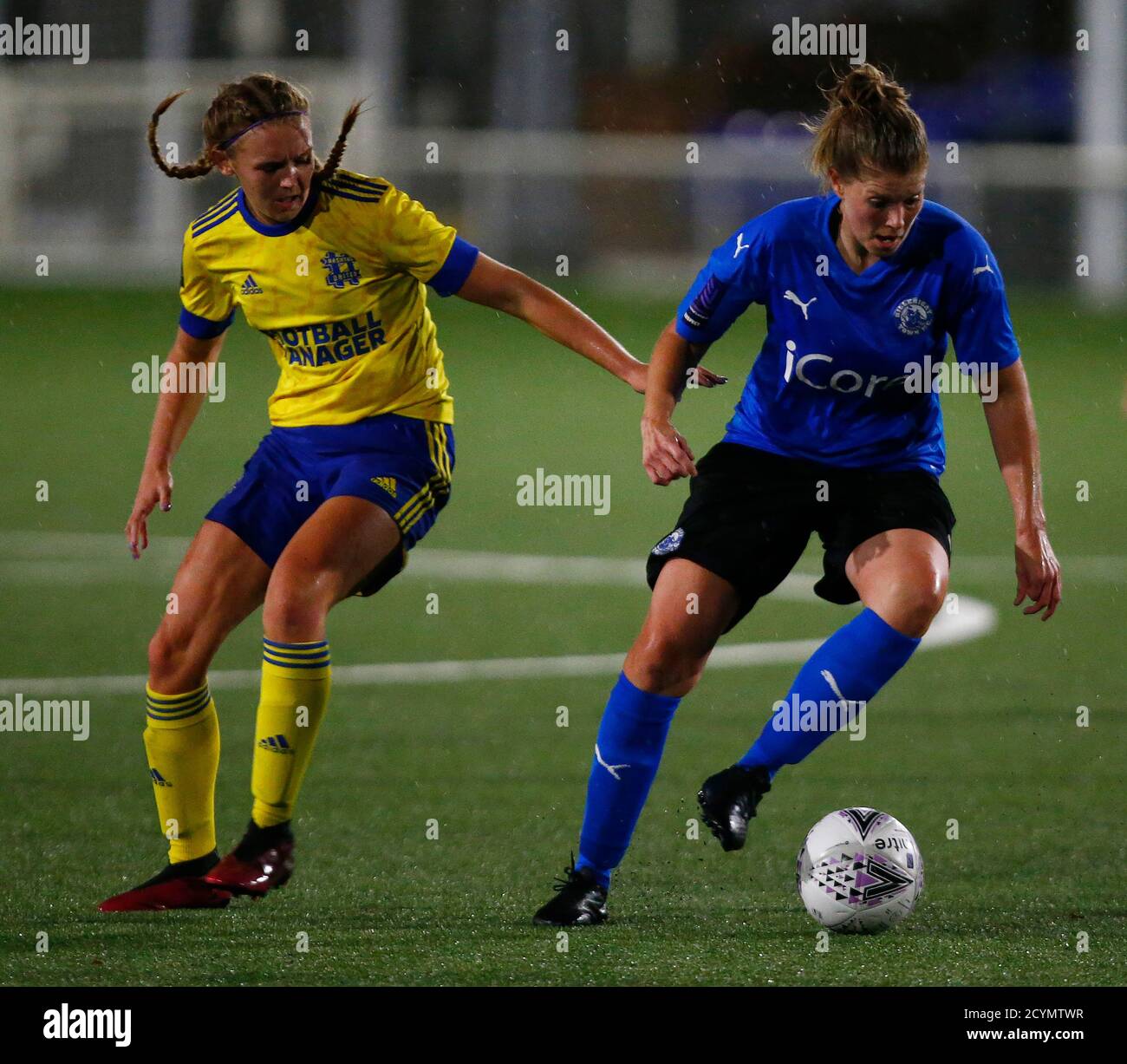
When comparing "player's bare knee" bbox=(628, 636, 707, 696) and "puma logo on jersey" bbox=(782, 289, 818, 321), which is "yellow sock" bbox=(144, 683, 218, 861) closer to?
"player's bare knee" bbox=(628, 636, 707, 696)

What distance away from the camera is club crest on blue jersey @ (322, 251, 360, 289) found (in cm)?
526

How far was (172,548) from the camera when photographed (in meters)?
11.2

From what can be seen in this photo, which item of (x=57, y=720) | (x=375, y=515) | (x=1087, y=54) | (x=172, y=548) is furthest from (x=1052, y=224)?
(x=375, y=515)

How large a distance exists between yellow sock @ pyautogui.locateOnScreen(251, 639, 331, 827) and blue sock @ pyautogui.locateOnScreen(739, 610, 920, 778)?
108 cm

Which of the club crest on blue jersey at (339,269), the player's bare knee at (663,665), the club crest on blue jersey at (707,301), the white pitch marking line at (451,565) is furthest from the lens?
the white pitch marking line at (451,565)

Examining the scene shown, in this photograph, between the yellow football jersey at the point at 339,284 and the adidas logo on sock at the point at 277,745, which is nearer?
the adidas logo on sock at the point at 277,745

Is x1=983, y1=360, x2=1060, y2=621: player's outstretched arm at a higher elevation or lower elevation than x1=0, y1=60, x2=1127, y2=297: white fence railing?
lower

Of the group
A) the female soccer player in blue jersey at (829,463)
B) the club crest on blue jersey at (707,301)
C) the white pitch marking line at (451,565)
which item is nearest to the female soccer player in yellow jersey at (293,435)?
the club crest on blue jersey at (707,301)

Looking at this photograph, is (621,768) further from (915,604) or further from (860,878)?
(915,604)

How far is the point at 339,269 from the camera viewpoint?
5262 millimetres

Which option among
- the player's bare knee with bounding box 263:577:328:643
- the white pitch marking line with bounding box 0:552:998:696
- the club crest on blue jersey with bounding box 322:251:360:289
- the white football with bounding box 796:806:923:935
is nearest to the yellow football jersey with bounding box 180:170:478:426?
the club crest on blue jersey with bounding box 322:251:360:289

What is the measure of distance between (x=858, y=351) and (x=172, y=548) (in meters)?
6.82

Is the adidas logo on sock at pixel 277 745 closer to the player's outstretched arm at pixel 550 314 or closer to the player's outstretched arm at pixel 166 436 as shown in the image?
the player's outstretched arm at pixel 166 436

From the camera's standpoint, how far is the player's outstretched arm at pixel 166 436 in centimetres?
543
